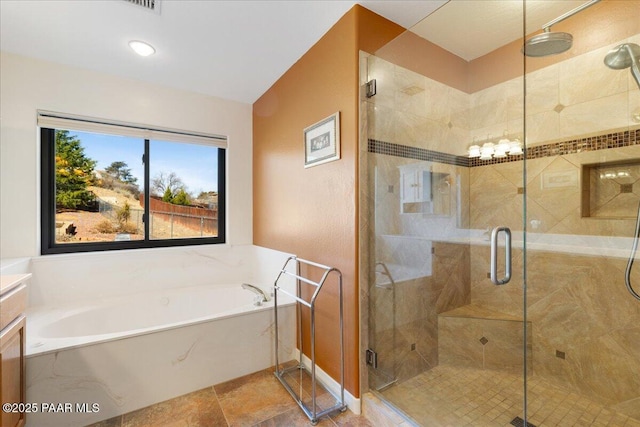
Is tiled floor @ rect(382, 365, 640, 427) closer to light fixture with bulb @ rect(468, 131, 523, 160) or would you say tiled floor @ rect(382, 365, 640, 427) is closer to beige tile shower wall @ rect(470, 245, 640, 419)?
beige tile shower wall @ rect(470, 245, 640, 419)

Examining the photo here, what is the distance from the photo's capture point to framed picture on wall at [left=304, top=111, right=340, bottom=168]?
1.83 metres

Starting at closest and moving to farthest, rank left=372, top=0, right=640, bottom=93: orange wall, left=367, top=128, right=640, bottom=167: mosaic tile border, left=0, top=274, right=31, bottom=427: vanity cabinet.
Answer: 1. left=0, top=274, right=31, bottom=427: vanity cabinet
2. left=372, top=0, right=640, bottom=93: orange wall
3. left=367, top=128, right=640, bottom=167: mosaic tile border

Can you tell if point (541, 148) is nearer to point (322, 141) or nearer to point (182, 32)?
point (322, 141)

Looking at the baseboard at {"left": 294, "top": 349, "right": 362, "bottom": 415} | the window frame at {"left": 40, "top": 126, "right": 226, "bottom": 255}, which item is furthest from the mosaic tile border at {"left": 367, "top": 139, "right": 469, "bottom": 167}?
the window frame at {"left": 40, "top": 126, "right": 226, "bottom": 255}

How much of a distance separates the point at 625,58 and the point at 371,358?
87.2 inches

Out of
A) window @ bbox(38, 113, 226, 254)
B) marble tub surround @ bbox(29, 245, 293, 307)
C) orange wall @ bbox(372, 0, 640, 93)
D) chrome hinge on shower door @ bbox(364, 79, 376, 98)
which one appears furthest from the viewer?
window @ bbox(38, 113, 226, 254)

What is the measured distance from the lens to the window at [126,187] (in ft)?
7.97

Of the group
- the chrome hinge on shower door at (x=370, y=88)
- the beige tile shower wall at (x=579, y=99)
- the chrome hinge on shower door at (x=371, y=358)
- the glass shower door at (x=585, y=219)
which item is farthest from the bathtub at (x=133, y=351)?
the beige tile shower wall at (x=579, y=99)

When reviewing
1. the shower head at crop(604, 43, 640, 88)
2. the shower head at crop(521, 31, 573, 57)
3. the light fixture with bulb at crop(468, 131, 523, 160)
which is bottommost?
the light fixture with bulb at crop(468, 131, 523, 160)

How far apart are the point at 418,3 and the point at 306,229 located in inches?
63.6

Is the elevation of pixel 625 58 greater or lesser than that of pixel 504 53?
lesser

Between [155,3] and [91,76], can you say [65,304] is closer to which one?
[91,76]

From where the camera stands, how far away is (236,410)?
1.73 meters

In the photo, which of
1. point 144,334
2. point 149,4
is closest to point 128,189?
point 144,334
